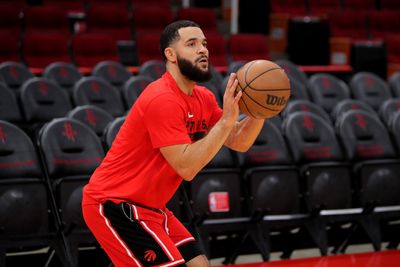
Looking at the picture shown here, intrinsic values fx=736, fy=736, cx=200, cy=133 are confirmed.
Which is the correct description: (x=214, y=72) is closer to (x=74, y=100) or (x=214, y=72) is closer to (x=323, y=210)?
(x=74, y=100)

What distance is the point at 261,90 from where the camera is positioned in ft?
9.18

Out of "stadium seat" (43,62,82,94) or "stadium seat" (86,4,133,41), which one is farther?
"stadium seat" (86,4,133,41)

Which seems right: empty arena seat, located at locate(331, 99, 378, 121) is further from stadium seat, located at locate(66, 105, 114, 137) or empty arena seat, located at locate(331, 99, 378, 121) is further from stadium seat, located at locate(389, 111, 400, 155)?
stadium seat, located at locate(66, 105, 114, 137)

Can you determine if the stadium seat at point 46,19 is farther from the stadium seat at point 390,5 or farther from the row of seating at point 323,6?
the stadium seat at point 390,5

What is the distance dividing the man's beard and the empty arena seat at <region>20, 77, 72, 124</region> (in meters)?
2.63

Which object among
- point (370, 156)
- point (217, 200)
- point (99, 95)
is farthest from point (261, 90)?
point (99, 95)

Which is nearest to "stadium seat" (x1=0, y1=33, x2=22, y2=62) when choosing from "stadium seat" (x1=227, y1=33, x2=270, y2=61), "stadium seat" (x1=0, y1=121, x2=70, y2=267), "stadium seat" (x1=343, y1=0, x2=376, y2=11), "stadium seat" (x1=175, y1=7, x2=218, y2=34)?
"stadium seat" (x1=175, y1=7, x2=218, y2=34)

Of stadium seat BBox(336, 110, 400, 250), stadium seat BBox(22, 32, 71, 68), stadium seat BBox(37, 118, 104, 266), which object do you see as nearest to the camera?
stadium seat BBox(37, 118, 104, 266)

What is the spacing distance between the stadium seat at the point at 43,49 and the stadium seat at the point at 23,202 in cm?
328

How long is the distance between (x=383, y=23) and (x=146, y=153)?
24.7ft

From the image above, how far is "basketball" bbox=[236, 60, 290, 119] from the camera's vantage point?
2.79 m

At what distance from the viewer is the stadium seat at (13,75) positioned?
5.77 m

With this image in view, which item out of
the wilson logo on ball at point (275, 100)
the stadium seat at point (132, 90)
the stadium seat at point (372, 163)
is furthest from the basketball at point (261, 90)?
the stadium seat at point (132, 90)

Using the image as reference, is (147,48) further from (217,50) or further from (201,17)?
(201,17)
